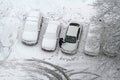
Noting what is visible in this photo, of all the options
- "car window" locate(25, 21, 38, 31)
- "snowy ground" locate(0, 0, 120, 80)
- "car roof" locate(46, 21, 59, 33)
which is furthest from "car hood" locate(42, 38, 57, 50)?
"car window" locate(25, 21, 38, 31)

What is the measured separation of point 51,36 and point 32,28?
55.9 inches

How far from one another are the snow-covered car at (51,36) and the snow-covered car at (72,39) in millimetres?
608

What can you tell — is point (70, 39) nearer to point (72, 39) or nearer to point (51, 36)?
point (72, 39)

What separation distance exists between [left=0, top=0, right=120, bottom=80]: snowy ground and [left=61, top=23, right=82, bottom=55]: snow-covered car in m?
0.41

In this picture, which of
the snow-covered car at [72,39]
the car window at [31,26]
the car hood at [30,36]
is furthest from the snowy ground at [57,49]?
the car window at [31,26]

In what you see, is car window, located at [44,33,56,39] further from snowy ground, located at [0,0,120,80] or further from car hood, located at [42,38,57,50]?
snowy ground, located at [0,0,120,80]

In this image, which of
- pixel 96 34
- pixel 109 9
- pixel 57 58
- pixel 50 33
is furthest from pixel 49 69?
pixel 109 9

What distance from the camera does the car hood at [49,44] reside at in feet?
68.1

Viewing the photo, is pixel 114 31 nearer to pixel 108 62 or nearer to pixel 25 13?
pixel 108 62

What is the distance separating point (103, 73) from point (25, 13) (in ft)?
23.4

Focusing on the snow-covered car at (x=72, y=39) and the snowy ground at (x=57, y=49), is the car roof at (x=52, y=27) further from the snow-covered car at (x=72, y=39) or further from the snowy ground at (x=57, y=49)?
the snow-covered car at (x=72, y=39)

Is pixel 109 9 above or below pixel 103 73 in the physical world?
above

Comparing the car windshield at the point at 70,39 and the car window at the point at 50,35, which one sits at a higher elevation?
the car window at the point at 50,35

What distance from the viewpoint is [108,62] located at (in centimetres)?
2042
